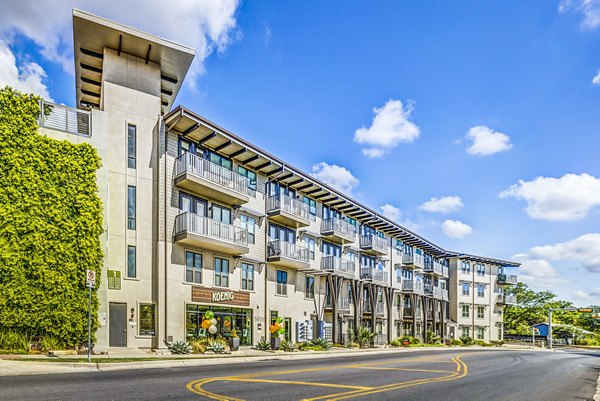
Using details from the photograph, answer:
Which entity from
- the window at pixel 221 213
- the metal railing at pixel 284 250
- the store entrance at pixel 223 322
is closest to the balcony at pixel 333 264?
the metal railing at pixel 284 250

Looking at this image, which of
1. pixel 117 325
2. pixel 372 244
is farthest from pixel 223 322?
pixel 372 244

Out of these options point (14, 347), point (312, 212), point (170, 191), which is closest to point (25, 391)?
point (14, 347)

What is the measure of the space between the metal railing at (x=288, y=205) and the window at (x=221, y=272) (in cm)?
575

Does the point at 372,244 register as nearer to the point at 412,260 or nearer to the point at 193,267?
the point at 412,260

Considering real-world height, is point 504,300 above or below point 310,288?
below

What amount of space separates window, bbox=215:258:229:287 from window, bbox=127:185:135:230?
20.7 feet

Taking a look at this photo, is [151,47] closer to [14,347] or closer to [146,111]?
[146,111]

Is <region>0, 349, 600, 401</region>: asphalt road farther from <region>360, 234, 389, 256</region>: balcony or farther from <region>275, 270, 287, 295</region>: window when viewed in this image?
<region>360, 234, 389, 256</region>: balcony

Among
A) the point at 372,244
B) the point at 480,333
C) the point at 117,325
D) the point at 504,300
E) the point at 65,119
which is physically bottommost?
the point at 480,333

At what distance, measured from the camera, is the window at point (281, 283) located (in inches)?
1407

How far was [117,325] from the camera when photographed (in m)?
24.2

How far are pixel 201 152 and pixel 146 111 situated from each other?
425 centimetres

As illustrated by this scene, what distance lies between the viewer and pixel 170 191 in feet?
88.8

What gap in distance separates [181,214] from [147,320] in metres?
5.62
